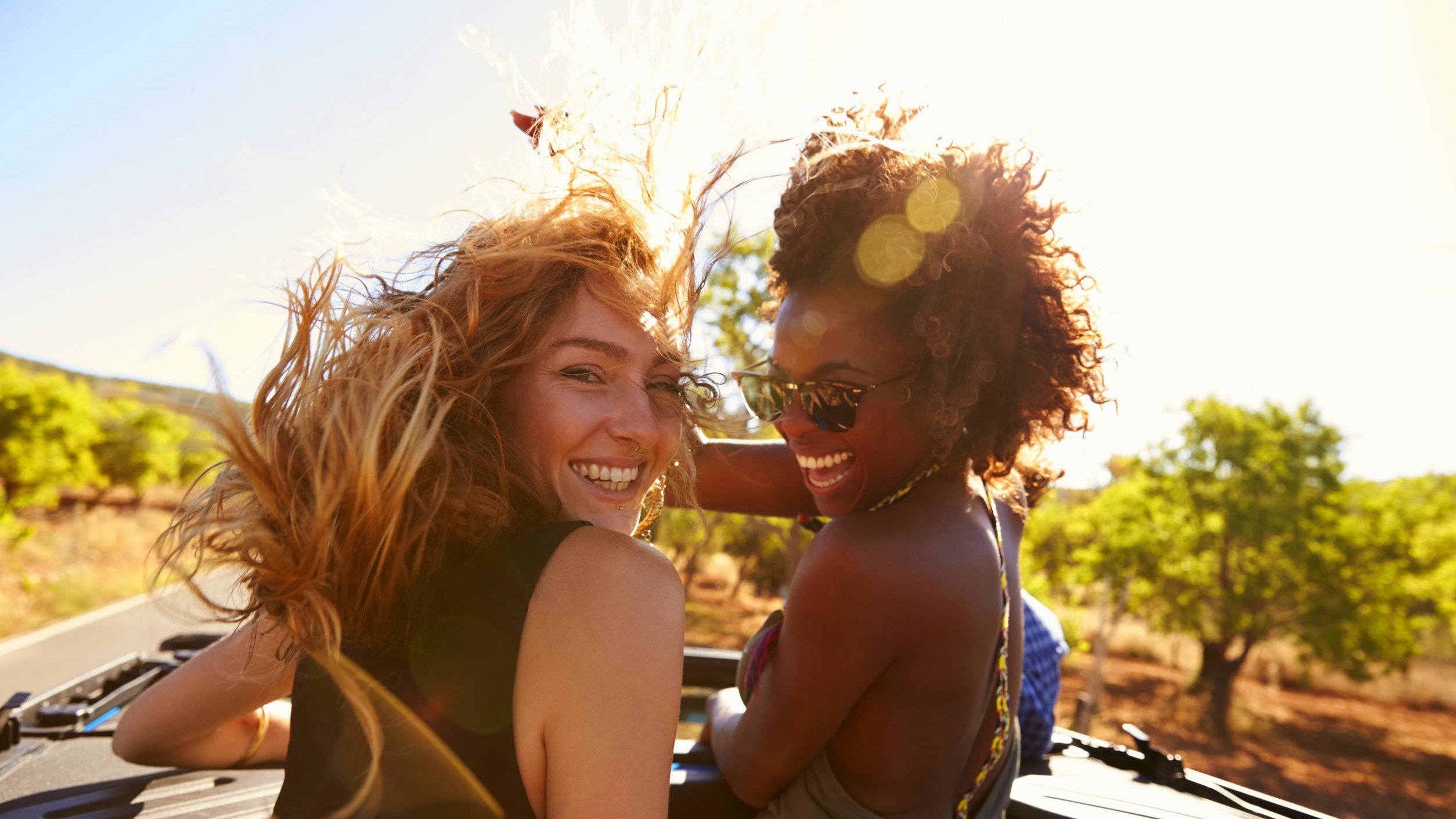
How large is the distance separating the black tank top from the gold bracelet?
0.83 meters

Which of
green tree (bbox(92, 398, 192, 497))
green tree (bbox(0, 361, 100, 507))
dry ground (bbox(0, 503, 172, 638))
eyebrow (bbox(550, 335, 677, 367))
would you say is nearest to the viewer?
eyebrow (bbox(550, 335, 677, 367))

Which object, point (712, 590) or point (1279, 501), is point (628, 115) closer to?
point (1279, 501)

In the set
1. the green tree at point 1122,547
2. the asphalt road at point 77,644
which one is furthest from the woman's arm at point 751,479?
the green tree at point 1122,547

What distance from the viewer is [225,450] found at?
4.33 feet

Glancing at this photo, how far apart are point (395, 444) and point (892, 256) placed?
1239mm

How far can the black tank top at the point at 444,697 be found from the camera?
115 cm

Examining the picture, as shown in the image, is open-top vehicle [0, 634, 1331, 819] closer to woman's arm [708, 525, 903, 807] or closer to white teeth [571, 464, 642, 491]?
woman's arm [708, 525, 903, 807]

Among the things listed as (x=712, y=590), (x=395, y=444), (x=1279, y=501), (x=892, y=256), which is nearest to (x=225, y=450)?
(x=395, y=444)

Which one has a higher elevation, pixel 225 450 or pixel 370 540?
pixel 225 450

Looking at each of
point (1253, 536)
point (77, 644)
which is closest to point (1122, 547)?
point (1253, 536)

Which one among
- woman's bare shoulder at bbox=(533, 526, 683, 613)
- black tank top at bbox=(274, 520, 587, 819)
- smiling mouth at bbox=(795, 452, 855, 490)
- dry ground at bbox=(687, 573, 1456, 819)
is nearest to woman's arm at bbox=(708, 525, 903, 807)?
smiling mouth at bbox=(795, 452, 855, 490)

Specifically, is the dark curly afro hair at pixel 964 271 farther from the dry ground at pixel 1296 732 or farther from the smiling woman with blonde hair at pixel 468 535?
the dry ground at pixel 1296 732

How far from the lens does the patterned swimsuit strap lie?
5.78 ft

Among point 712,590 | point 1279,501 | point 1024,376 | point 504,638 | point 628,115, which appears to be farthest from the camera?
point 712,590
